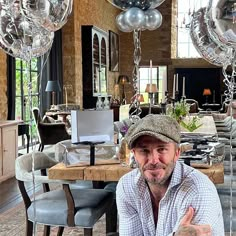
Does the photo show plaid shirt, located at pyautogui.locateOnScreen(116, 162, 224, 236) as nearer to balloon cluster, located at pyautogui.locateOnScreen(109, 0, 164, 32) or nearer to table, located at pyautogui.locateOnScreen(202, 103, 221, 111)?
balloon cluster, located at pyautogui.locateOnScreen(109, 0, 164, 32)

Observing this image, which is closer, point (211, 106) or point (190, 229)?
point (190, 229)

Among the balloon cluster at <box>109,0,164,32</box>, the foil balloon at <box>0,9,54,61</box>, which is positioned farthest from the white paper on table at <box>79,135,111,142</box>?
the balloon cluster at <box>109,0,164,32</box>

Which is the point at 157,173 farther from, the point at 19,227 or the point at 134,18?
the point at 134,18

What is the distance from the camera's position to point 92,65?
11797 millimetres

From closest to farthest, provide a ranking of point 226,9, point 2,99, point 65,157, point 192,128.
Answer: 1. point 226,9
2. point 65,157
3. point 192,128
4. point 2,99

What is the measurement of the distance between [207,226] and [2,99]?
6404 millimetres

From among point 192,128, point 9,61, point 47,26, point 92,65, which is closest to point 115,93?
point 92,65

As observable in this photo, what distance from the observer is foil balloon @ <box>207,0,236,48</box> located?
206 centimetres

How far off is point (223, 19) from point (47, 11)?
48.5 inches

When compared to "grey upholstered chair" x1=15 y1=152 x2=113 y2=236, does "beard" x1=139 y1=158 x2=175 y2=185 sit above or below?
above

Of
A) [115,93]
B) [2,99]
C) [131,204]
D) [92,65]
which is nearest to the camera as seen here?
[131,204]

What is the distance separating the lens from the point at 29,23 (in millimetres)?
3338

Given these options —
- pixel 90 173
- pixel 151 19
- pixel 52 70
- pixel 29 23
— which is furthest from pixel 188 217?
pixel 52 70

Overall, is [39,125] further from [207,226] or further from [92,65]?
[207,226]
